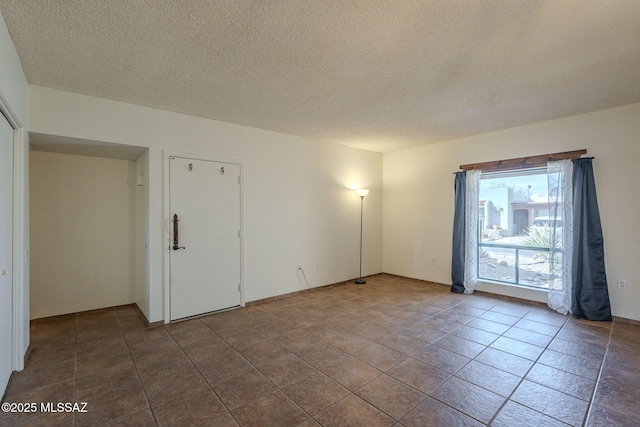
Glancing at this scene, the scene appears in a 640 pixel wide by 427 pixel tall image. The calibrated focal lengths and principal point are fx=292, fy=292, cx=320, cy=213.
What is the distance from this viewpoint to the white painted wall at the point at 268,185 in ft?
10.6

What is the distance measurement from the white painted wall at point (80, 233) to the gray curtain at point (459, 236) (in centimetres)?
515

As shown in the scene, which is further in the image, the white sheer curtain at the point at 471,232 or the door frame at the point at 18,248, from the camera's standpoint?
the white sheer curtain at the point at 471,232

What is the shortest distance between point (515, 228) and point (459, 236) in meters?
0.82

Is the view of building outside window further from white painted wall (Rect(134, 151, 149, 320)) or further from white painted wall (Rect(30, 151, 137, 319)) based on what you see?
white painted wall (Rect(30, 151, 137, 319))

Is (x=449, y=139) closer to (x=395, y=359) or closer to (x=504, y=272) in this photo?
(x=504, y=272)

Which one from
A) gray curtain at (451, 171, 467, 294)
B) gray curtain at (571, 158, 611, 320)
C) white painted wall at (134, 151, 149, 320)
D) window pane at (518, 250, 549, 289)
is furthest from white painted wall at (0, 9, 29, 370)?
window pane at (518, 250, 549, 289)

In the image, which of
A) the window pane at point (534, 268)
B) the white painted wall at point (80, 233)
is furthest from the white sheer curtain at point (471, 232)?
the white painted wall at point (80, 233)

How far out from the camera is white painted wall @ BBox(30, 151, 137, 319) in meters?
3.75

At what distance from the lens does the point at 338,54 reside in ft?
7.94

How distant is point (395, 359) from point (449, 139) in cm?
396

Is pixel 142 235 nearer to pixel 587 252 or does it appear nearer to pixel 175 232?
pixel 175 232

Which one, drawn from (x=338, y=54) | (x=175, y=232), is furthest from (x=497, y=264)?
(x=175, y=232)

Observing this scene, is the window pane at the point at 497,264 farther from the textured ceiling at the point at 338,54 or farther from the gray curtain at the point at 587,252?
the textured ceiling at the point at 338,54

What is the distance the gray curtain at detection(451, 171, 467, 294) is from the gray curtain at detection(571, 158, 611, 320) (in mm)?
1435
